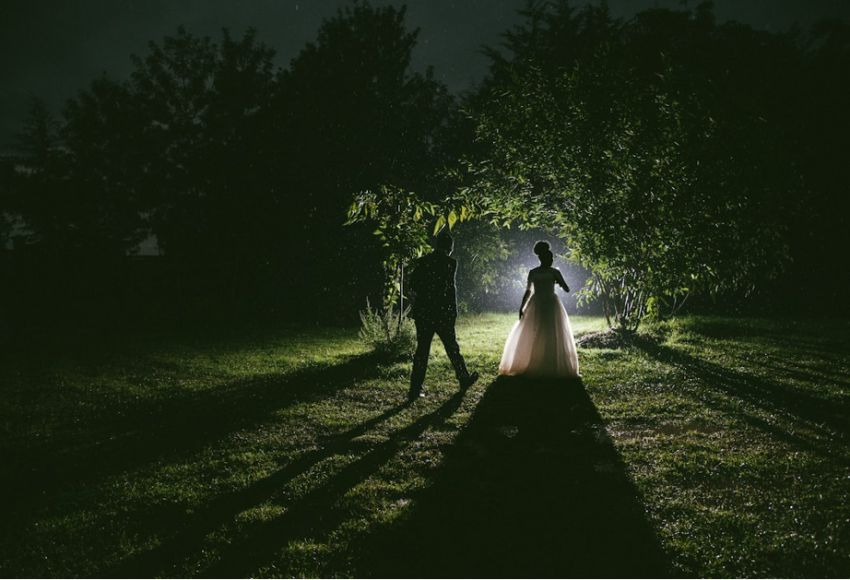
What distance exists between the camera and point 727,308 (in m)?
20.0

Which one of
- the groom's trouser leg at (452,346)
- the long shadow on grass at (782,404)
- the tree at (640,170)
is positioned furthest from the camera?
the tree at (640,170)

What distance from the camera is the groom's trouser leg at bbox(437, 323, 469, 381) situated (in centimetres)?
680

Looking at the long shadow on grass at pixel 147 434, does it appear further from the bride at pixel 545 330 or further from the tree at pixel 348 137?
the tree at pixel 348 137

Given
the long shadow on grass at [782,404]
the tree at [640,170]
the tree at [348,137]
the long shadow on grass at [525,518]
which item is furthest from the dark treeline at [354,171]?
the long shadow on grass at [525,518]

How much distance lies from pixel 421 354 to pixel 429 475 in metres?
2.57

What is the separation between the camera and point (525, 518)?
3551 millimetres

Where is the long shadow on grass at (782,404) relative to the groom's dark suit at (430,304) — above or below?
below

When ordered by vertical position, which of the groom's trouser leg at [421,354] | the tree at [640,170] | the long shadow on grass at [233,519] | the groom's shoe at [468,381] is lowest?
the long shadow on grass at [233,519]

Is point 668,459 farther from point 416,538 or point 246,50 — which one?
point 246,50

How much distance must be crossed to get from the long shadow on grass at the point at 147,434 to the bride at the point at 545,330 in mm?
2701

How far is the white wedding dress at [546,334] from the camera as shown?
748 centimetres

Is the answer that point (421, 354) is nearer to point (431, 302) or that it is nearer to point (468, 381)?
point (431, 302)

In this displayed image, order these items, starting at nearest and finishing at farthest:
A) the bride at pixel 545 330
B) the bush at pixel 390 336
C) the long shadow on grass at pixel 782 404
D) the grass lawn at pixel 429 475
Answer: the grass lawn at pixel 429 475, the long shadow on grass at pixel 782 404, the bride at pixel 545 330, the bush at pixel 390 336

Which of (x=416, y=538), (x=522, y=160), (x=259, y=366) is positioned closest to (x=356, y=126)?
(x=522, y=160)
